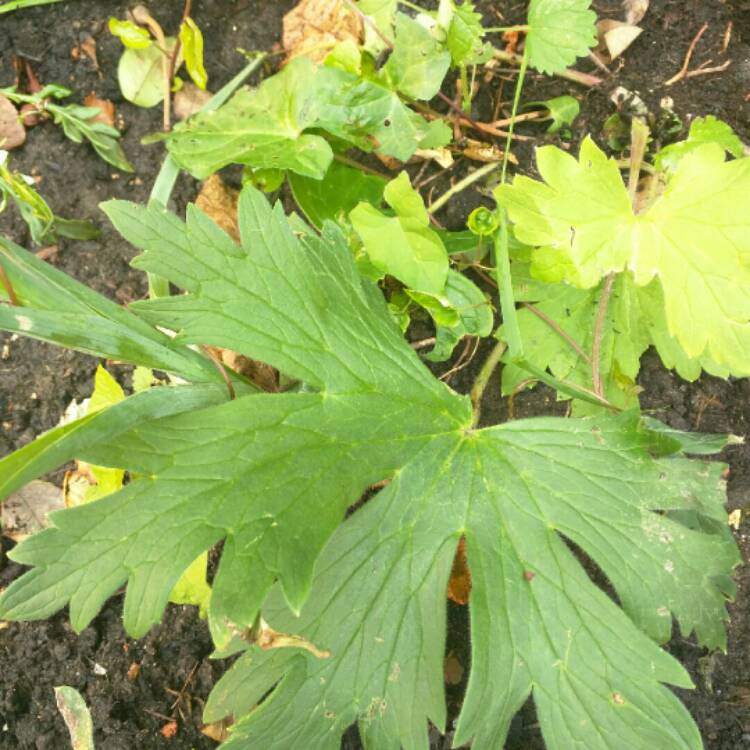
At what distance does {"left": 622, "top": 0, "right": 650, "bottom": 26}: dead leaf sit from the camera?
2006 mm

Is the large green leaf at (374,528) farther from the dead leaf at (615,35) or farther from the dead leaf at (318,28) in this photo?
the dead leaf at (615,35)

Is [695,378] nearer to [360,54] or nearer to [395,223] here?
[395,223]

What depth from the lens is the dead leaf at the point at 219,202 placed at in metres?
2.01

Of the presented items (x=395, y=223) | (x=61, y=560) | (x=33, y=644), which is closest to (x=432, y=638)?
(x=61, y=560)

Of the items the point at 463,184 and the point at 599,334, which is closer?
the point at 599,334

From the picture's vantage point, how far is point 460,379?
77.8 inches

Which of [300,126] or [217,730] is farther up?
[300,126]

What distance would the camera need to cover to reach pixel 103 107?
6.81ft

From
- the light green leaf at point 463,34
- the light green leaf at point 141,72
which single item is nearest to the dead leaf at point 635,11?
the light green leaf at point 463,34

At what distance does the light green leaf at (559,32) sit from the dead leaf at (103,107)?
1090mm

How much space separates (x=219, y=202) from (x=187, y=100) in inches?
12.5

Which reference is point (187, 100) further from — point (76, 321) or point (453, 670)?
point (453, 670)

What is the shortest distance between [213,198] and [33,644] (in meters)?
1.17

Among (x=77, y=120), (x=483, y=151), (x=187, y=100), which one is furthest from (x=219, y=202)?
(x=483, y=151)
